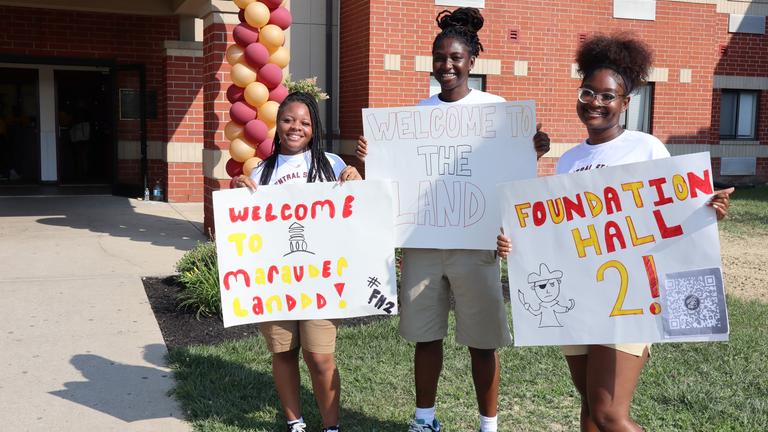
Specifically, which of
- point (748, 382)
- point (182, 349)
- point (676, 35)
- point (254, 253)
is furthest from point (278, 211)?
point (676, 35)

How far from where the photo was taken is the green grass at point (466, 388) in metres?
4.05

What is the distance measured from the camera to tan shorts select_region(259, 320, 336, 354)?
360 centimetres

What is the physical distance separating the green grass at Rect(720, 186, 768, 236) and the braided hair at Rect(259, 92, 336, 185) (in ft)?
27.9

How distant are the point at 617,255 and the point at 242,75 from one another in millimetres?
5516

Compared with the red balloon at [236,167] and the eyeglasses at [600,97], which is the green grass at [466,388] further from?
the red balloon at [236,167]

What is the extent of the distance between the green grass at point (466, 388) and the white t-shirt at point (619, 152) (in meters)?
1.64

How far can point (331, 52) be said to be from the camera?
13633 mm

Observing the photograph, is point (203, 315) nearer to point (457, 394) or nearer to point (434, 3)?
→ point (457, 394)

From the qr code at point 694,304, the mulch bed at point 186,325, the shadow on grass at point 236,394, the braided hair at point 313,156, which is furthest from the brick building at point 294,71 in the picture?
the qr code at point 694,304

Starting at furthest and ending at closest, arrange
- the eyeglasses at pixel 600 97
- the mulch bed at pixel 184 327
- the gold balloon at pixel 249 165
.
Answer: the gold balloon at pixel 249 165, the mulch bed at pixel 184 327, the eyeglasses at pixel 600 97

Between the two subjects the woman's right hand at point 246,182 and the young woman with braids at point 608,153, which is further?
the woman's right hand at point 246,182

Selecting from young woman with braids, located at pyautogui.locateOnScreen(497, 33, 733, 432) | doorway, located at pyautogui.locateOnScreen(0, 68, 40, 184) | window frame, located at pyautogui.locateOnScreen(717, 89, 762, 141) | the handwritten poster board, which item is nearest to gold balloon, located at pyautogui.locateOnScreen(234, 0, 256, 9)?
the handwritten poster board

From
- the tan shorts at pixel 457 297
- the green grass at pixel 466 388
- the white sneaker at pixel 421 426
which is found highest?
the tan shorts at pixel 457 297

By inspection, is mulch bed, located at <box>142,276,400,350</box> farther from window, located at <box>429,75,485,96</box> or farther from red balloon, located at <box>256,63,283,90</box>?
window, located at <box>429,75,485,96</box>
